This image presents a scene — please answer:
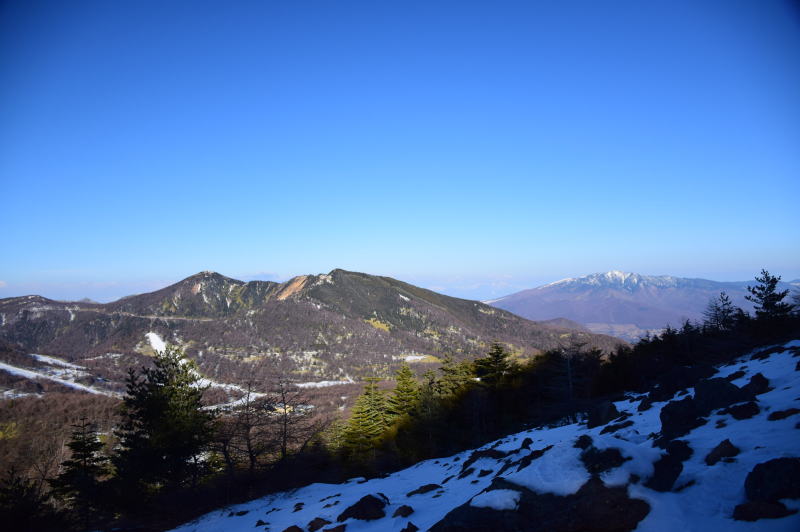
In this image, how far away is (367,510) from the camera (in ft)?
A: 42.8

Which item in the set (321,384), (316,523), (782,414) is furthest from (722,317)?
(321,384)

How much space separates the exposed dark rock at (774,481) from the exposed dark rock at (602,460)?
2.24 metres

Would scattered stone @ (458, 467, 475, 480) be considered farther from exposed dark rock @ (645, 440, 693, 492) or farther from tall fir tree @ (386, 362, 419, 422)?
tall fir tree @ (386, 362, 419, 422)

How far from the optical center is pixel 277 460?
958 inches

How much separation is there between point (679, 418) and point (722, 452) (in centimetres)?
433

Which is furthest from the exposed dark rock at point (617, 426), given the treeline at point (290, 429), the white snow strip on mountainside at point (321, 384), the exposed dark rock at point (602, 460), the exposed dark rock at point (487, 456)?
the white snow strip on mountainside at point (321, 384)

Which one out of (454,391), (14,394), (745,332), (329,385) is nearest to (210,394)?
(329,385)

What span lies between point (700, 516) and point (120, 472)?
31336 millimetres

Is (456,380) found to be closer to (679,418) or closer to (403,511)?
(403,511)

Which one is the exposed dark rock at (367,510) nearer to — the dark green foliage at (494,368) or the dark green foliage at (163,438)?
the dark green foliage at (163,438)

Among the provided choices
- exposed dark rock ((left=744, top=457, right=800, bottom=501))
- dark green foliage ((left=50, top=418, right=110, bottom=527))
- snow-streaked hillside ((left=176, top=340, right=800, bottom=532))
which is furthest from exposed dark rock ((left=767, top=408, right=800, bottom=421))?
dark green foliage ((left=50, top=418, right=110, bottom=527))

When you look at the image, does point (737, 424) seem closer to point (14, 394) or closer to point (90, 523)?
point (90, 523)

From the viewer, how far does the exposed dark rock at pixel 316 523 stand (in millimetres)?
13172

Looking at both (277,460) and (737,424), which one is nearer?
(737,424)
